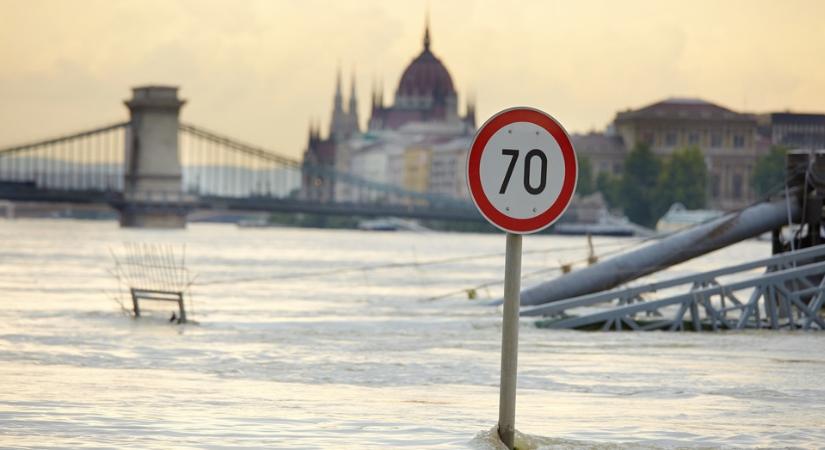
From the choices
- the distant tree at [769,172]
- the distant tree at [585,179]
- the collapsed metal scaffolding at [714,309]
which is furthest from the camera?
the distant tree at [585,179]

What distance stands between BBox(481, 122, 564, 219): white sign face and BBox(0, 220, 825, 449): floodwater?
1.40m

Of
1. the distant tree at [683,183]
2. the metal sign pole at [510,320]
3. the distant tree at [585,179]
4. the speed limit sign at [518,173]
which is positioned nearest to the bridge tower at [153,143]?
the distant tree at [585,179]

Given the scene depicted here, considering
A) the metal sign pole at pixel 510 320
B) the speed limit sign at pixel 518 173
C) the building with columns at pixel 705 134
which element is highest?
the building with columns at pixel 705 134

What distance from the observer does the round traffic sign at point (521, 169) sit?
8305 mm

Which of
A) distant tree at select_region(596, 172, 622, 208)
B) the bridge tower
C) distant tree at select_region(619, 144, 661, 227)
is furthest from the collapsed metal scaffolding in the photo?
distant tree at select_region(596, 172, 622, 208)

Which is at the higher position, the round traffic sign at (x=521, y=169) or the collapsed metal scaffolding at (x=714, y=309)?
the round traffic sign at (x=521, y=169)

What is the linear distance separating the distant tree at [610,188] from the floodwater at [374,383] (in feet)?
418

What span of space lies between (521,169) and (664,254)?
19.7 meters

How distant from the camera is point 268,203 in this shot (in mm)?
107375

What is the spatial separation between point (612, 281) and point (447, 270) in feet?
91.1

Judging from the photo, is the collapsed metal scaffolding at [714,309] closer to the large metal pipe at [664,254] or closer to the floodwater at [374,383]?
the floodwater at [374,383]

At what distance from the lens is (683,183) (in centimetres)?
15000

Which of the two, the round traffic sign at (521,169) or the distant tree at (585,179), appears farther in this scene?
the distant tree at (585,179)

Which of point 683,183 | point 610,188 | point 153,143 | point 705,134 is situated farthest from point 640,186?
point 153,143
